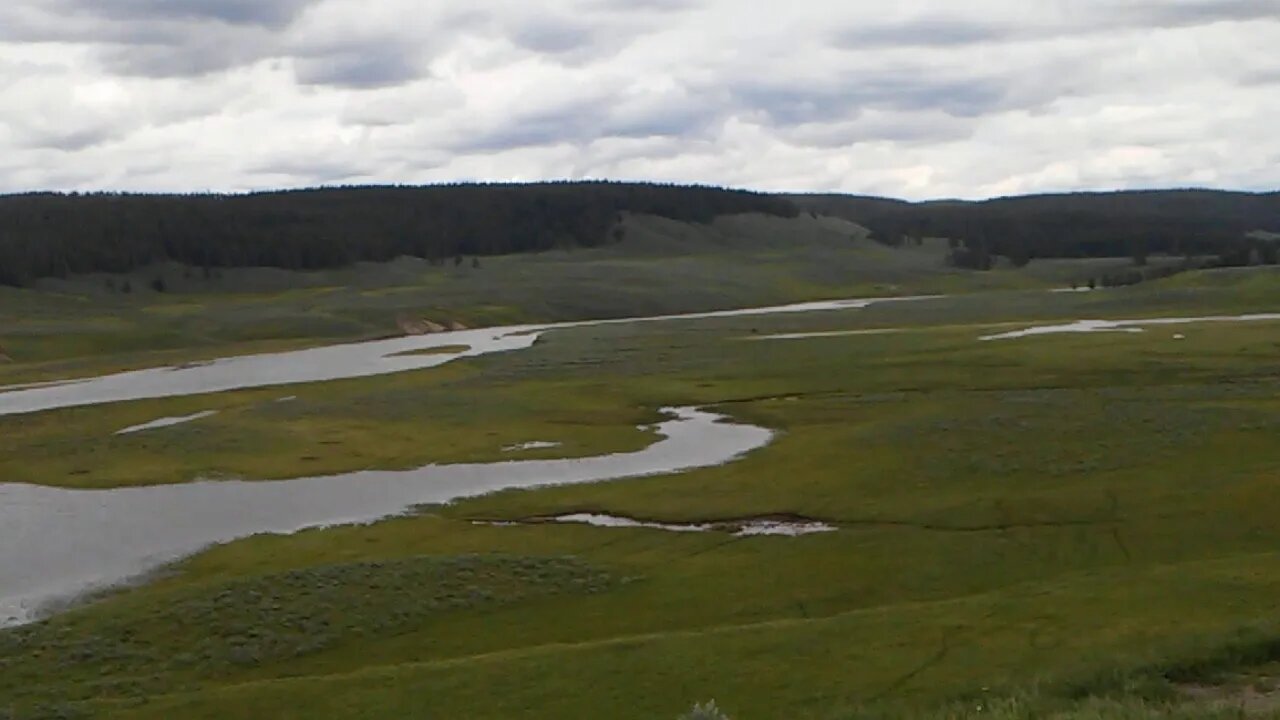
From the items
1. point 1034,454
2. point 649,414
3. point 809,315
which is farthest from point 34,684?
point 809,315

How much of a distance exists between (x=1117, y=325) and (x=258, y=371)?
67584 millimetres

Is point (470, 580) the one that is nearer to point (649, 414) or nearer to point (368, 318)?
point (649, 414)

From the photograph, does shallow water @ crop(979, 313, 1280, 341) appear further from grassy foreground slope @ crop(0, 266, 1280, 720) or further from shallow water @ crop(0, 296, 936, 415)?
shallow water @ crop(0, 296, 936, 415)

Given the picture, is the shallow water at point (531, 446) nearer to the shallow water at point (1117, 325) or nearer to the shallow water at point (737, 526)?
the shallow water at point (737, 526)

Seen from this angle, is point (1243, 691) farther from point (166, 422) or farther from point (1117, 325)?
point (1117, 325)

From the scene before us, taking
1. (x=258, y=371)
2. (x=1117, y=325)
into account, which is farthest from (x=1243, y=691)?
(x=1117, y=325)

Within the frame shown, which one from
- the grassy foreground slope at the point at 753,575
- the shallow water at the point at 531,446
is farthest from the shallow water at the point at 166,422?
the shallow water at the point at 531,446

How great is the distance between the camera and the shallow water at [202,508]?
37.0 meters

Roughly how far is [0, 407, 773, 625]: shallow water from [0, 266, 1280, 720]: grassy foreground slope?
186 centimetres

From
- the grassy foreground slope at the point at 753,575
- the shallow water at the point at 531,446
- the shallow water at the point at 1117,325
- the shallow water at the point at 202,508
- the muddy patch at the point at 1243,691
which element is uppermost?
the shallow water at the point at 1117,325

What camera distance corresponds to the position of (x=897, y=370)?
77438mm

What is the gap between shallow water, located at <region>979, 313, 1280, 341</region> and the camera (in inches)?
3883

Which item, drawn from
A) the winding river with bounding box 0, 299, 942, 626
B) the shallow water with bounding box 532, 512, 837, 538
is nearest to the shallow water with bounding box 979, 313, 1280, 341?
the winding river with bounding box 0, 299, 942, 626

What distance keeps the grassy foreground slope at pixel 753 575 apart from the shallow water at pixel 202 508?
1.86 meters
